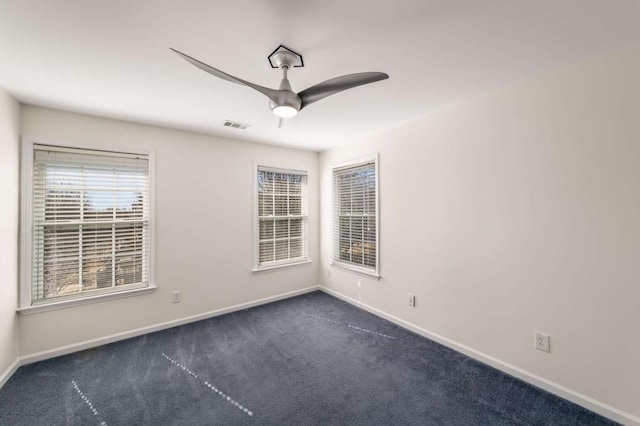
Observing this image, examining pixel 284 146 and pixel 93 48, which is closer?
pixel 93 48

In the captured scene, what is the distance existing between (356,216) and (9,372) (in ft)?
12.6

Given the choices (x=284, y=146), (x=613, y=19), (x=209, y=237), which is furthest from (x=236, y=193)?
(x=613, y=19)

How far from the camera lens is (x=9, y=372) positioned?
2.24m

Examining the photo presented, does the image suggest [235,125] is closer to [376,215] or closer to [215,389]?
[376,215]

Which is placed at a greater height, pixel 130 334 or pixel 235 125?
pixel 235 125

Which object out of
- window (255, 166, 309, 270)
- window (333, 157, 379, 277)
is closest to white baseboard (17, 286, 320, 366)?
window (255, 166, 309, 270)

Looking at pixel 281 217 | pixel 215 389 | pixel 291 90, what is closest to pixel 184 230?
pixel 281 217

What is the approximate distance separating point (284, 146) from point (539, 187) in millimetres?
3187

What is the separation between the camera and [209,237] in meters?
3.45

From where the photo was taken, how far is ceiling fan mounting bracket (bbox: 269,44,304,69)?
166 cm

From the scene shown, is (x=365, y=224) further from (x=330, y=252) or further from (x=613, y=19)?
(x=613, y=19)

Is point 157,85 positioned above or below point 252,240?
above

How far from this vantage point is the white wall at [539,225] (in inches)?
67.3

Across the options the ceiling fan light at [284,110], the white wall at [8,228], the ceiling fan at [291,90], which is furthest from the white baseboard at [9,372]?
the ceiling fan light at [284,110]
